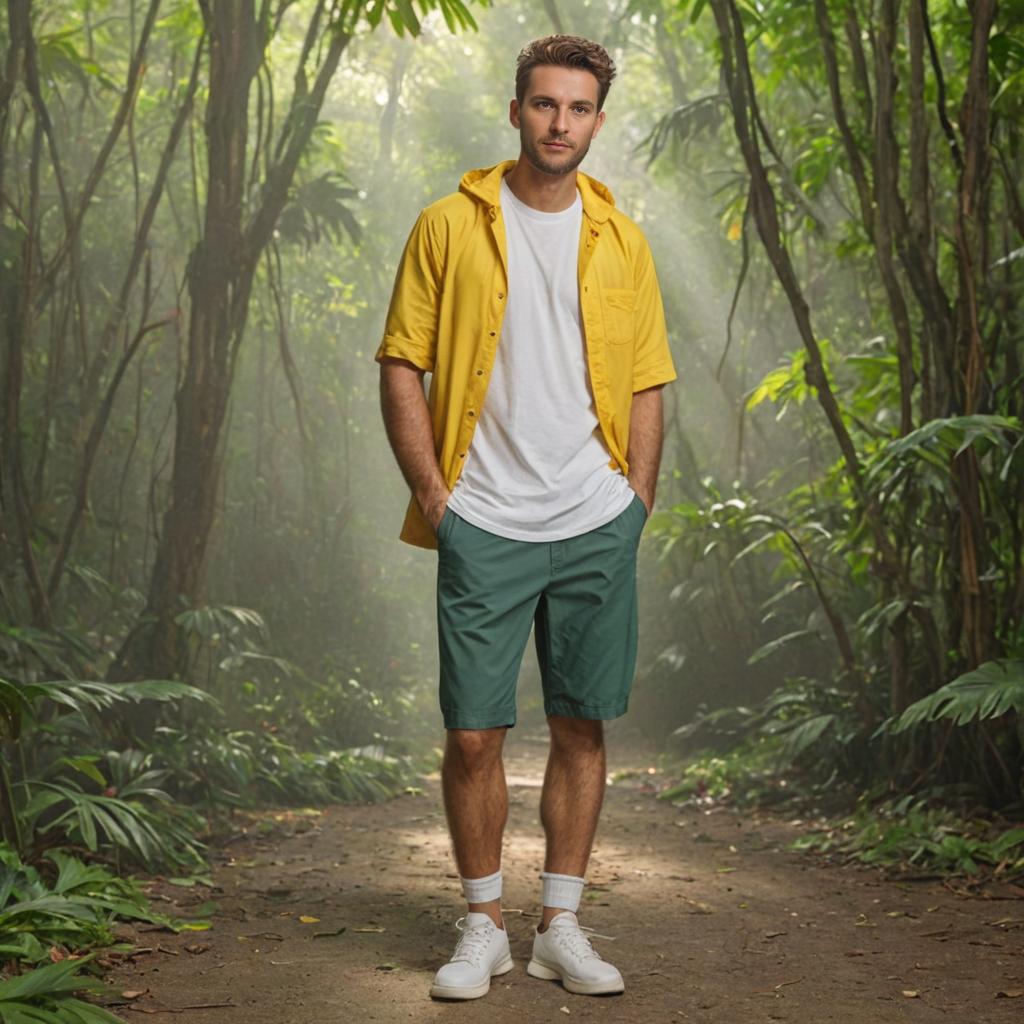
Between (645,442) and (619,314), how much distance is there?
254mm

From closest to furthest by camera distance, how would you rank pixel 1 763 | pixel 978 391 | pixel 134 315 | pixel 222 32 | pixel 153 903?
pixel 1 763 → pixel 153 903 → pixel 978 391 → pixel 222 32 → pixel 134 315

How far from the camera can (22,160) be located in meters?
6.96

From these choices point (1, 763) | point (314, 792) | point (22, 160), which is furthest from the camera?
point (22, 160)

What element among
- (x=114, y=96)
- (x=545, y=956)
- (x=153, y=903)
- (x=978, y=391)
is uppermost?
(x=114, y=96)

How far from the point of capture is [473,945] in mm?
2312

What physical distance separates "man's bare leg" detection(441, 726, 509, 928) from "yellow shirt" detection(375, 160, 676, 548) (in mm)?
369

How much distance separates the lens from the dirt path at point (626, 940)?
7.32 ft

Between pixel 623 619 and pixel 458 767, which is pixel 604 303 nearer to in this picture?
pixel 623 619

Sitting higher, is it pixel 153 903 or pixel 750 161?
pixel 750 161

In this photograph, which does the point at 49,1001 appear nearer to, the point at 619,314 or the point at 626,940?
the point at 626,940

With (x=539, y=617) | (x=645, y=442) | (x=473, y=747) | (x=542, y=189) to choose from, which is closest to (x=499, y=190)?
(x=542, y=189)

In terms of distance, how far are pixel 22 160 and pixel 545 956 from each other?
589cm

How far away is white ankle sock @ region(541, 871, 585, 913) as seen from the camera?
243 cm

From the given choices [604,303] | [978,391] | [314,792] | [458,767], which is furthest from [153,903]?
[978,391]
